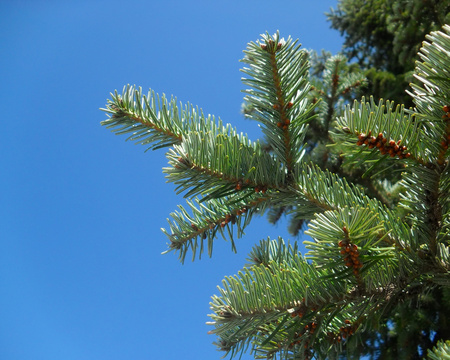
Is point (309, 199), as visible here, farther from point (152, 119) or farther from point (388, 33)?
point (388, 33)

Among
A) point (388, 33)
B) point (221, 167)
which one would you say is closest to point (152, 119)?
point (221, 167)

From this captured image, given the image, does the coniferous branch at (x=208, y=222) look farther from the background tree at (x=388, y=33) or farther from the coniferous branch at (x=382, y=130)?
the background tree at (x=388, y=33)

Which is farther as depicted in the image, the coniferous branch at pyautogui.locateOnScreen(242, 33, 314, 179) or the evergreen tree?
the coniferous branch at pyautogui.locateOnScreen(242, 33, 314, 179)

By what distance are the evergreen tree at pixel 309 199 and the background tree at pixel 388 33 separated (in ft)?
6.29

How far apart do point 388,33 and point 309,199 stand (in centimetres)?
553

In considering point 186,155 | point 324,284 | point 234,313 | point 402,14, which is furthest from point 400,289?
point 402,14

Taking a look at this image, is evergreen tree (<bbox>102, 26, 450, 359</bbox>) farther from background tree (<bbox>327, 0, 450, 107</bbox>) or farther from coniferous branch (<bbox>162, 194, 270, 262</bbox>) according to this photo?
background tree (<bbox>327, 0, 450, 107</bbox>)

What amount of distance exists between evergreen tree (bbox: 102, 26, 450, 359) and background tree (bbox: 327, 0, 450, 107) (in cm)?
192

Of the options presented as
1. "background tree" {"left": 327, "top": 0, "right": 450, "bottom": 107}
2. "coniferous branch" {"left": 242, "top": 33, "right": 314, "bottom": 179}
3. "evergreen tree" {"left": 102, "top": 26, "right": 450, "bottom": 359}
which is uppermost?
"background tree" {"left": 327, "top": 0, "right": 450, "bottom": 107}

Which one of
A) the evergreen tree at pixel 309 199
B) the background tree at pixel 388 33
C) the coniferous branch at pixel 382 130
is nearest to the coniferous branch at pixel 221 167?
the evergreen tree at pixel 309 199

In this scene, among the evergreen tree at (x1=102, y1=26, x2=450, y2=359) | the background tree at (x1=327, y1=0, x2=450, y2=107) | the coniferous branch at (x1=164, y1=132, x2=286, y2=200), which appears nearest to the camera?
the evergreen tree at (x1=102, y1=26, x2=450, y2=359)

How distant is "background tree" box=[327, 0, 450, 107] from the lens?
13.4ft

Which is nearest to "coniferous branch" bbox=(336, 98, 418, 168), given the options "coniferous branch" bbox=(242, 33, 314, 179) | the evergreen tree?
the evergreen tree

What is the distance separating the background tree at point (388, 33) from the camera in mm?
4083
